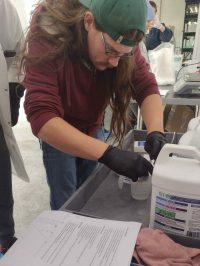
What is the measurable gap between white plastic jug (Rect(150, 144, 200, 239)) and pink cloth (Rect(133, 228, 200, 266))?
0.03 metres

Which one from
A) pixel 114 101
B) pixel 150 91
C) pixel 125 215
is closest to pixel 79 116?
pixel 114 101

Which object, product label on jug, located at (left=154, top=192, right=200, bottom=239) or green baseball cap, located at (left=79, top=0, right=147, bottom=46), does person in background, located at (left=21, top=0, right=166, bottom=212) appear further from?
product label on jug, located at (left=154, top=192, right=200, bottom=239)

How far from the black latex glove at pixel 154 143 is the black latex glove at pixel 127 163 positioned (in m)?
0.11

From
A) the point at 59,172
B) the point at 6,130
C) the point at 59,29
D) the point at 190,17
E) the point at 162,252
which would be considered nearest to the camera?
the point at 162,252

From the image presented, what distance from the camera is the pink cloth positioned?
48cm

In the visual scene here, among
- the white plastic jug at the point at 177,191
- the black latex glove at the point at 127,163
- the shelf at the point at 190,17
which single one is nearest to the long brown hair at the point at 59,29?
the black latex glove at the point at 127,163

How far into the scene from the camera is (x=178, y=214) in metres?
0.52

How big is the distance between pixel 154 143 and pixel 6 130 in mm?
752

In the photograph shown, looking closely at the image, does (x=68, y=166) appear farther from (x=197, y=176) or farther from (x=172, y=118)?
(x=172, y=118)

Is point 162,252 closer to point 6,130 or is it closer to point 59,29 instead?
point 59,29

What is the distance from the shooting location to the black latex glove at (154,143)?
77 centimetres

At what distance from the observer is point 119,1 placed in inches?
24.5

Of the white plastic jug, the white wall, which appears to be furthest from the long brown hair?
the white wall

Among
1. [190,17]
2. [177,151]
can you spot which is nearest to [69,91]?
[177,151]
